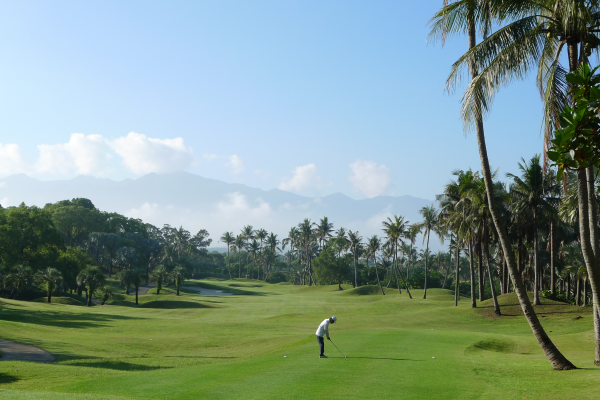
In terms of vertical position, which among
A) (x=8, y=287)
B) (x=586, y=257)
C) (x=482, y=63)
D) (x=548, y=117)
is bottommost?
(x=8, y=287)

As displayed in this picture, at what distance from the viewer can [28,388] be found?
16000mm

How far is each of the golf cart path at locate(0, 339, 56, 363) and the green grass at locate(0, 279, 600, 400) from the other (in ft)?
2.28

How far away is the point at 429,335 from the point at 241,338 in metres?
14.6

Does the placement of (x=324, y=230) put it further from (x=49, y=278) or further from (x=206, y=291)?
(x=49, y=278)

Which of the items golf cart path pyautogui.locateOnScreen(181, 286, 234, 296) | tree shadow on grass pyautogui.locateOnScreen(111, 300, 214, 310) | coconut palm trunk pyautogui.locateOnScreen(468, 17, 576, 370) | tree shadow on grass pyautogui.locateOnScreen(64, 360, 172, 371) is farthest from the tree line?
coconut palm trunk pyautogui.locateOnScreen(468, 17, 576, 370)

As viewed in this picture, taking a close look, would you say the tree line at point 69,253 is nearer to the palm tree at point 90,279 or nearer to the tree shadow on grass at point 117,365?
the palm tree at point 90,279

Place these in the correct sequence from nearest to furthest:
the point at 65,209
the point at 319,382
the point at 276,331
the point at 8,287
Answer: the point at 319,382
the point at 276,331
the point at 8,287
the point at 65,209

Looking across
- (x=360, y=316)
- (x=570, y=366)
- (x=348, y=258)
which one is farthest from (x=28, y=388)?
(x=348, y=258)

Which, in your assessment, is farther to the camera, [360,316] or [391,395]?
[360,316]

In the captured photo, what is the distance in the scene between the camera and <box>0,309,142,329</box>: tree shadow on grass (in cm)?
4197

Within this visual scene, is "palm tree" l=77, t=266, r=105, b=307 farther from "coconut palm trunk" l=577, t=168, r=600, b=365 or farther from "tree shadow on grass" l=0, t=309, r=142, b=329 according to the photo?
"coconut palm trunk" l=577, t=168, r=600, b=365

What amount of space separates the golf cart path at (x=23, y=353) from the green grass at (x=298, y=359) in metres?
0.69

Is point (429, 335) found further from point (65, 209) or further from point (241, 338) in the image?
point (65, 209)

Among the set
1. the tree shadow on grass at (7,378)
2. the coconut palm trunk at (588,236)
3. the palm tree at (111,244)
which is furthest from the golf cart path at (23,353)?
the palm tree at (111,244)
